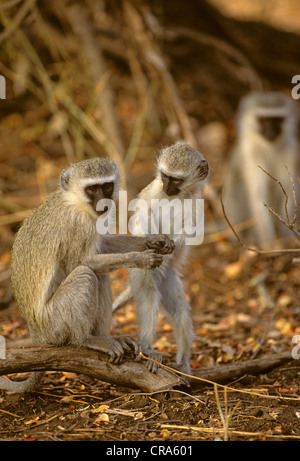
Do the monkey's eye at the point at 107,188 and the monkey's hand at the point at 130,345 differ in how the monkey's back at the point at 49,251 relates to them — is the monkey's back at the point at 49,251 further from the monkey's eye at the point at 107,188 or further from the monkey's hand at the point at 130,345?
the monkey's hand at the point at 130,345

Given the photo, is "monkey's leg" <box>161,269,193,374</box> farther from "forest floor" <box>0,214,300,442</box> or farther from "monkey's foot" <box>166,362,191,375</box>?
"forest floor" <box>0,214,300,442</box>

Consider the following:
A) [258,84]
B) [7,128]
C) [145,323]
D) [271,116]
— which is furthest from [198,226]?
[7,128]

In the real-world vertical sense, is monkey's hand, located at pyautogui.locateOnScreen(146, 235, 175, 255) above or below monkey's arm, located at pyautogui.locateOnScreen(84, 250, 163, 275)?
above

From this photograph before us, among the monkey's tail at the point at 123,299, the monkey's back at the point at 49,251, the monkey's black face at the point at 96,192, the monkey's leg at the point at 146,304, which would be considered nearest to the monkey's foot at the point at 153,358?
the monkey's leg at the point at 146,304

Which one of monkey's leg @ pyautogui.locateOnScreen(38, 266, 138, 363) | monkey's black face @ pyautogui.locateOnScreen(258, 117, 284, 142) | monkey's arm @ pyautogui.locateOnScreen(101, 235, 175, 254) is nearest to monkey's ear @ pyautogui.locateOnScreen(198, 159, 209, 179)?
monkey's arm @ pyautogui.locateOnScreen(101, 235, 175, 254)

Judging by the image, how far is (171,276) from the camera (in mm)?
5332

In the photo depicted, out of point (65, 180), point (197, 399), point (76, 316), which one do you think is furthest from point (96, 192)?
point (197, 399)

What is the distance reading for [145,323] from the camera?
4.89m

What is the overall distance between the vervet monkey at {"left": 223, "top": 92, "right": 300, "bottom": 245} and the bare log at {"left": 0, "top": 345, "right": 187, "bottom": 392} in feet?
15.3

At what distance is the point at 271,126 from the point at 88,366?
5.34 metres

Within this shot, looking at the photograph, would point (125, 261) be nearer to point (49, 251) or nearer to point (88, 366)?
point (49, 251)

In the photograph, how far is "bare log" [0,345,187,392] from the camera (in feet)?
14.4

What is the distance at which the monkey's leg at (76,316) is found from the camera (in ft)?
14.5

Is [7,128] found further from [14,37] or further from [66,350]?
[66,350]
